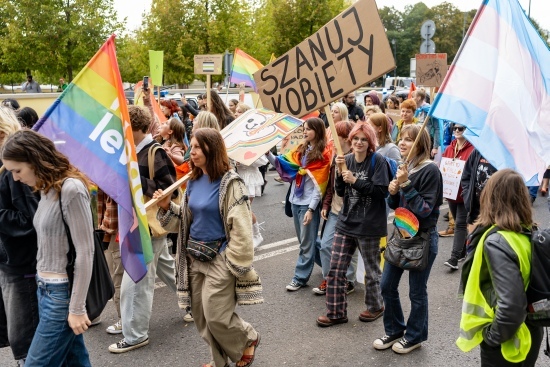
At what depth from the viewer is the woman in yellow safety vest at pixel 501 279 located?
2.70 metres

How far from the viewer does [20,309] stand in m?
3.21

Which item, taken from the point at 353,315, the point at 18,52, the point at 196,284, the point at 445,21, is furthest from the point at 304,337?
the point at 445,21

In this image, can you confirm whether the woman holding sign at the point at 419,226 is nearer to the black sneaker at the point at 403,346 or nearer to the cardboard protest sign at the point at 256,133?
the black sneaker at the point at 403,346

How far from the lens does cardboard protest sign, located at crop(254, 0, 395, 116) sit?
4199mm

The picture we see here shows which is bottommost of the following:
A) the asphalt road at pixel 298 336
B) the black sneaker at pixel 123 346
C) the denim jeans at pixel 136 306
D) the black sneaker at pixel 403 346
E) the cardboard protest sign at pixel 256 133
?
the asphalt road at pixel 298 336

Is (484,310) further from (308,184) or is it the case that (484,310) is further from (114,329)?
(114,329)

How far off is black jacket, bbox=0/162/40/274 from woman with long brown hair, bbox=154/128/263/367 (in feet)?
3.43

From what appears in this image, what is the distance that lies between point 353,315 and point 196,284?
1.73 m

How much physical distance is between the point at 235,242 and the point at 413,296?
1.44 meters

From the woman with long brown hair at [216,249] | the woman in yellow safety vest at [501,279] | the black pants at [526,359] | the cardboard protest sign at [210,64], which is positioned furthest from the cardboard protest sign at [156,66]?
the black pants at [526,359]

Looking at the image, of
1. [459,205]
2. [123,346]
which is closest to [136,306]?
[123,346]

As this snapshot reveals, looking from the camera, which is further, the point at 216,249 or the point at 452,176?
the point at 452,176

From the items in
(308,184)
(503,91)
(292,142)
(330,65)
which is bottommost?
(308,184)

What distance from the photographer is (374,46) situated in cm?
420
